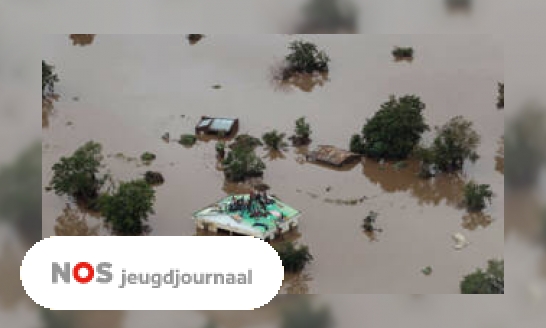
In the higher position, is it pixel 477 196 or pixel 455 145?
pixel 455 145

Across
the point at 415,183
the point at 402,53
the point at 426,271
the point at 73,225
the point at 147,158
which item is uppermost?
the point at 402,53

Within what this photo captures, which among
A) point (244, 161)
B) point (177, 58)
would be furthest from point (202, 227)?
point (177, 58)

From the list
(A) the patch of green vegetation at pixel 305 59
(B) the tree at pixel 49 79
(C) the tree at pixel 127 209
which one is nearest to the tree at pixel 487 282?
(A) the patch of green vegetation at pixel 305 59

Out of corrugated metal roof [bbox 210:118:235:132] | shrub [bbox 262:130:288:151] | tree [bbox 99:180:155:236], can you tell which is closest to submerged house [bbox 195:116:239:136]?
corrugated metal roof [bbox 210:118:235:132]

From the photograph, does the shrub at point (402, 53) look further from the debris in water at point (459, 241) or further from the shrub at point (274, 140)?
the debris in water at point (459, 241)

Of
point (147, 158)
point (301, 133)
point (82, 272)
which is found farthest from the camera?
point (301, 133)

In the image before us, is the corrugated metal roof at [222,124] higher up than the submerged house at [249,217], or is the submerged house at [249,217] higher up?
the corrugated metal roof at [222,124]

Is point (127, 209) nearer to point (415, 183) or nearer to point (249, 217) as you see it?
point (249, 217)

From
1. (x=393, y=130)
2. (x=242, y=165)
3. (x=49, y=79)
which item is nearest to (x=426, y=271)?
(x=393, y=130)
